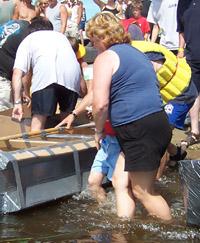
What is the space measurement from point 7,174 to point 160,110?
54.8 inches

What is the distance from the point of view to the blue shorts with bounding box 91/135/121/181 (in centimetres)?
460

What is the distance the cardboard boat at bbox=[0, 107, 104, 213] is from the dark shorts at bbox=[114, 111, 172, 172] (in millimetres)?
1017

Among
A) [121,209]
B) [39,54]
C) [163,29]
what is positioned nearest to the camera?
[121,209]

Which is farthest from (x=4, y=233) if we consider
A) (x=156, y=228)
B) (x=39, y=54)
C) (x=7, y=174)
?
(x=39, y=54)

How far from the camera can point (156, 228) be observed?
4070 millimetres

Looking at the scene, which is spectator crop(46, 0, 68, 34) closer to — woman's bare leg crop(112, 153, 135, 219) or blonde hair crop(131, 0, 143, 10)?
blonde hair crop(131, 0, 143, 10)

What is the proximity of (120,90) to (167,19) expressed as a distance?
15.2ft

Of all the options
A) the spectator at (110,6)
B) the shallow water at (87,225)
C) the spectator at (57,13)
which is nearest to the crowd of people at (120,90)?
the shallow water at (87,225)

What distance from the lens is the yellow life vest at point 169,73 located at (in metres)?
4.61

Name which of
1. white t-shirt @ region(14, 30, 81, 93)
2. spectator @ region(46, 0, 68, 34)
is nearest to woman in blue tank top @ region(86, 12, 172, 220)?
white t-shirt @ region(14, 30, 81, 93)

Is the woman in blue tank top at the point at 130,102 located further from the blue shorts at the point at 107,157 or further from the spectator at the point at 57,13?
the spectator at the point at 57,13

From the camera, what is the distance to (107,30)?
396 centimetres

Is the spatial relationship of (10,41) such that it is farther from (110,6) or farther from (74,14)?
(74,14)

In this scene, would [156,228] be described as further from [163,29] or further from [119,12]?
[119,12]
